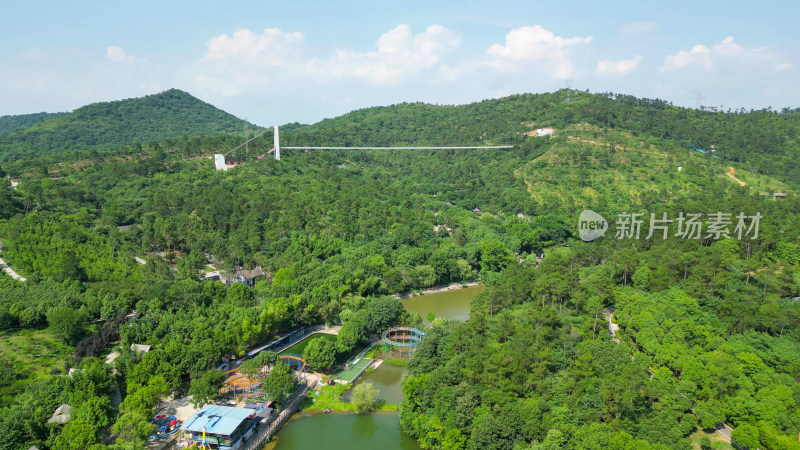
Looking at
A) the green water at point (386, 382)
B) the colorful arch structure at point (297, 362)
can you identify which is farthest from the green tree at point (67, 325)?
the green water at point (386, 382)

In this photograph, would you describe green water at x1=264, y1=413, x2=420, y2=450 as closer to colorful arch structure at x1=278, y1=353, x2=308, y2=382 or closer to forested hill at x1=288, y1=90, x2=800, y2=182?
colorful arch structure at x1=278, y1=353, x2=308, y2=382

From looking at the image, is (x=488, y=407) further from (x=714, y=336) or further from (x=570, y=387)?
(x=714, y=336)

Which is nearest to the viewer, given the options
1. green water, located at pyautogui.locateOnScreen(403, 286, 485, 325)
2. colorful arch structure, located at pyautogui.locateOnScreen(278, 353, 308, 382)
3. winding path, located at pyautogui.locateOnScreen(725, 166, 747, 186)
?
colorful arch structure, located at pyautogui.locateOnScreen(278, 353, 308, 382)

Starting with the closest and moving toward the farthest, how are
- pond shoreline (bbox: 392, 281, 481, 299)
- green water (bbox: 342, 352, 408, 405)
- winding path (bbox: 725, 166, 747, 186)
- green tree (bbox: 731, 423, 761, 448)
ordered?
green tree (bbox: 731, 423, 761, 448)
green water (bbox: 342, 352, 408, 405)
pond shoreline (bbox: 392, 281, 481, 299)
winding path (bbox: 725, 166, 747, 186)

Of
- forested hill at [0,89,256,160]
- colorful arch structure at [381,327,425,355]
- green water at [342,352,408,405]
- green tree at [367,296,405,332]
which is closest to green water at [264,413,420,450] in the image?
green water at [342,352,408,405]

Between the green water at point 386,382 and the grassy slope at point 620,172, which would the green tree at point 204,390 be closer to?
the green water at point 386,382

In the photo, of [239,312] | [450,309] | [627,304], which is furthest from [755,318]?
[239,312]

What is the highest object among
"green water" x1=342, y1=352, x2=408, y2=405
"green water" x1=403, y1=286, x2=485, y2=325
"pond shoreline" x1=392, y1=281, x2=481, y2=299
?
"pond shoreline" x1=392, y1=281, x2=481, y2=299
